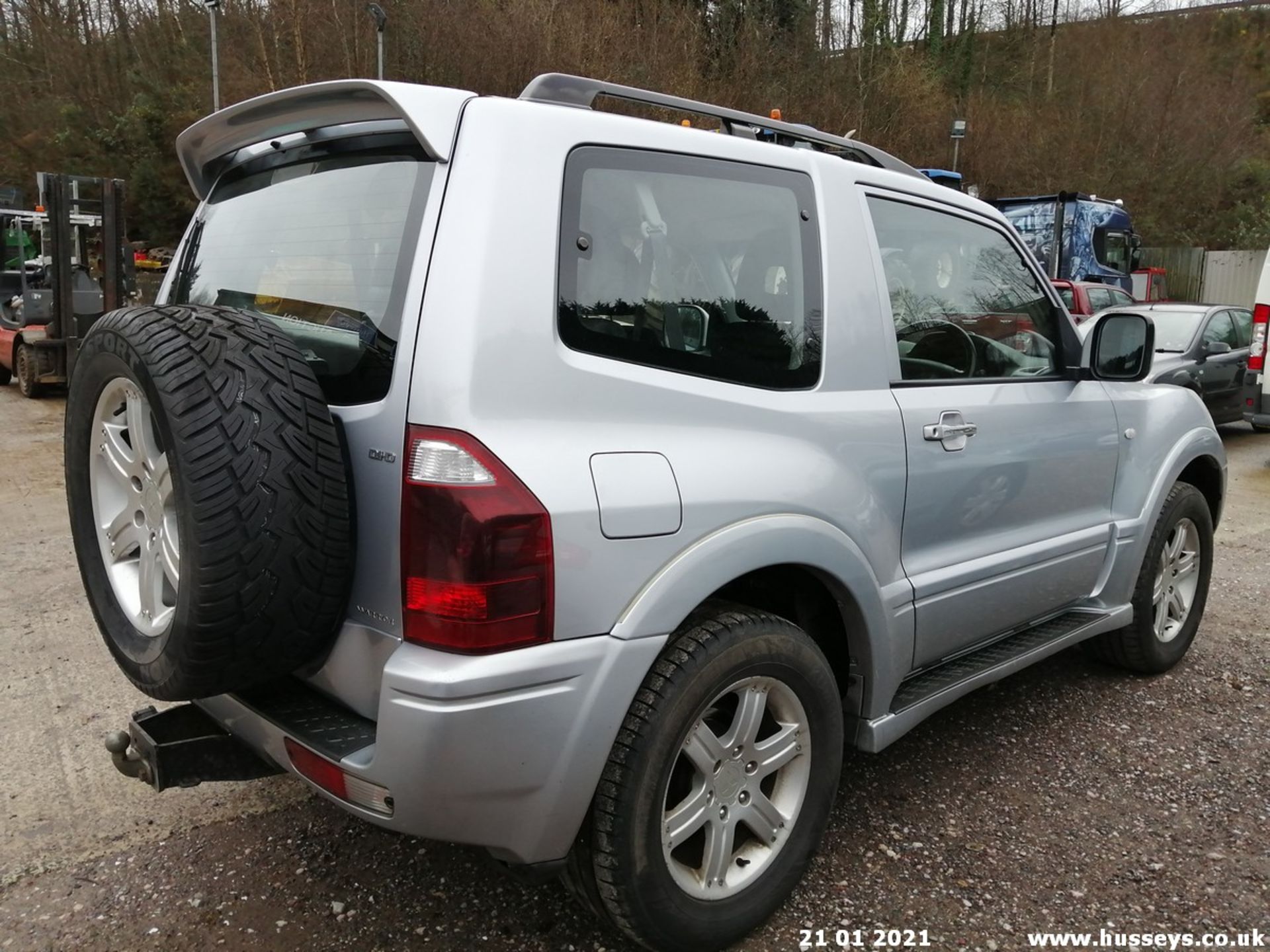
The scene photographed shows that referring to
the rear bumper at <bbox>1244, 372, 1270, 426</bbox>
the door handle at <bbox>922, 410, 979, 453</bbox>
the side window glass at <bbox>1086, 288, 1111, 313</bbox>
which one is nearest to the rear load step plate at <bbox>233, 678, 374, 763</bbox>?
the door handle at <bbox>922, 410, 979, 453</bbox>

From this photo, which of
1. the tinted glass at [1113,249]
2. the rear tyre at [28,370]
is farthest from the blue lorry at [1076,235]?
the rear tyre at [28,370]

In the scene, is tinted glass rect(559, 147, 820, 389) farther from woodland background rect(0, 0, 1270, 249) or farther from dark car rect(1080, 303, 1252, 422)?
woodland background rect(0, 0, 1270, 249)

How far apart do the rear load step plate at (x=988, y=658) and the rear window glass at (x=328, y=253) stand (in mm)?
1786

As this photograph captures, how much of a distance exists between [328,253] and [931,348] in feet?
5.79

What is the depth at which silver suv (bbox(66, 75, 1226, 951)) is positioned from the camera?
1.96m

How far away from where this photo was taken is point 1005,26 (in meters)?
36.7

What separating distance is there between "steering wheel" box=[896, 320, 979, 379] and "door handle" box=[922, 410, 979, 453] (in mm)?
138

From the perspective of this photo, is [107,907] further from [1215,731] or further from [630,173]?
[1215,731]

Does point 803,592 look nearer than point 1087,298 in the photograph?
Yes

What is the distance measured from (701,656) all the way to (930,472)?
40.8 inches

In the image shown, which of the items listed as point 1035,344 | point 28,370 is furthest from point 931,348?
point 28,370

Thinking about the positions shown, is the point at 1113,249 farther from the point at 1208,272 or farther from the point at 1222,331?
the point at 1208,272

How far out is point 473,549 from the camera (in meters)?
1.92

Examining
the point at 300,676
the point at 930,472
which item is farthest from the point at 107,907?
the point at 930,472
